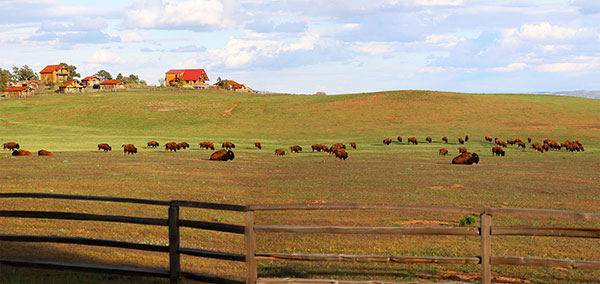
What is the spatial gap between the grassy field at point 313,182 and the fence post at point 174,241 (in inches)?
52.4

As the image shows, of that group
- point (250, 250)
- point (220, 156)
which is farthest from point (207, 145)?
point (250, 250)

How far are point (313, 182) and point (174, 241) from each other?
21.7m

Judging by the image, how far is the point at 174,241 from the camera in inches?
377

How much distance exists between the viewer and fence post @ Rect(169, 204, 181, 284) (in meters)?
9.47

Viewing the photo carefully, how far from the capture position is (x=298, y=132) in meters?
84.2

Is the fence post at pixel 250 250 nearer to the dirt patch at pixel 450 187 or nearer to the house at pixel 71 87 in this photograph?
the dirt patch at pixel 450 187

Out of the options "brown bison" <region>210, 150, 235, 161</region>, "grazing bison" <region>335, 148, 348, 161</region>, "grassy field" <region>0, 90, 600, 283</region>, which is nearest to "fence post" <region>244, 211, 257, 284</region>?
"grassy field" <region>0, 90, 600, 283</region>

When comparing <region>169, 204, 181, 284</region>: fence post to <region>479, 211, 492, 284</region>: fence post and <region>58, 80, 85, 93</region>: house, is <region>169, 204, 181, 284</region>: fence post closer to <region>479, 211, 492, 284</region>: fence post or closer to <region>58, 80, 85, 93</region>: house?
<region>479, 211, 492, 284</region>: fence post

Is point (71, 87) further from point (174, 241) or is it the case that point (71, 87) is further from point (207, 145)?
point (174, 241)

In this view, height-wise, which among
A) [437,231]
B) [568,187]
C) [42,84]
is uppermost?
[42,84]

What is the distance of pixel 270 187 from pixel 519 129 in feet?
203

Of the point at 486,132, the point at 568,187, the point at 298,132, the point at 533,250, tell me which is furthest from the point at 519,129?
the point at 533,250

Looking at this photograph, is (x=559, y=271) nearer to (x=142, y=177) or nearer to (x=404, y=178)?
(x=404, y=178)

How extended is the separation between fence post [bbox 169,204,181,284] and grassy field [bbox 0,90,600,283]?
1330 mm
